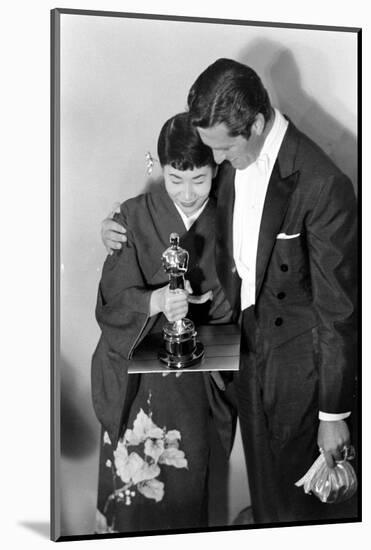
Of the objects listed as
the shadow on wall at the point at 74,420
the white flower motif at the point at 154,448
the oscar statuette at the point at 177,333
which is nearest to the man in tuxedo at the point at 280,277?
the oscar statuette at the point at 177,333

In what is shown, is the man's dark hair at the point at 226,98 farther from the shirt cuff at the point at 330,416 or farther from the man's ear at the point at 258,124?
the shirt cuff at the point at 330,416

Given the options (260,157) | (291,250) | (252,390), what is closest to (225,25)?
(260,157)

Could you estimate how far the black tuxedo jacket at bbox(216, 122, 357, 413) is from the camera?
245 centimetres

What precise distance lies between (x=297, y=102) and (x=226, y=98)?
214mm

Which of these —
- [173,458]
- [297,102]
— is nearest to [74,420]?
[173,458]

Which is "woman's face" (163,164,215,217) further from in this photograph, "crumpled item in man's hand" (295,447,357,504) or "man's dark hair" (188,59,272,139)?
"crumpled item in man's hand" (295,447,357,504)

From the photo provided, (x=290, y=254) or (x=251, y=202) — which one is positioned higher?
(x=251, y=202)

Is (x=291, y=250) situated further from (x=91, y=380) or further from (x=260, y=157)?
(x=91, y=380)

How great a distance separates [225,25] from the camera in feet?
8.02

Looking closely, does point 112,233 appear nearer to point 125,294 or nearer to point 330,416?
point 125,294

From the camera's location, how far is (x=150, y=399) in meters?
2.49

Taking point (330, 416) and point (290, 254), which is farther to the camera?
point (330, 416)

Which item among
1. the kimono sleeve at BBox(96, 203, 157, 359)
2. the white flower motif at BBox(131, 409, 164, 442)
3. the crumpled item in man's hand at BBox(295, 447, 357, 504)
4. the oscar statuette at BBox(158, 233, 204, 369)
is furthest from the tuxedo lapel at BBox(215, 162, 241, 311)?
the crumpled item in man's hand at BBox(295, 447, 357, 504)

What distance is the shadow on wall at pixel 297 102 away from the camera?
246cm
